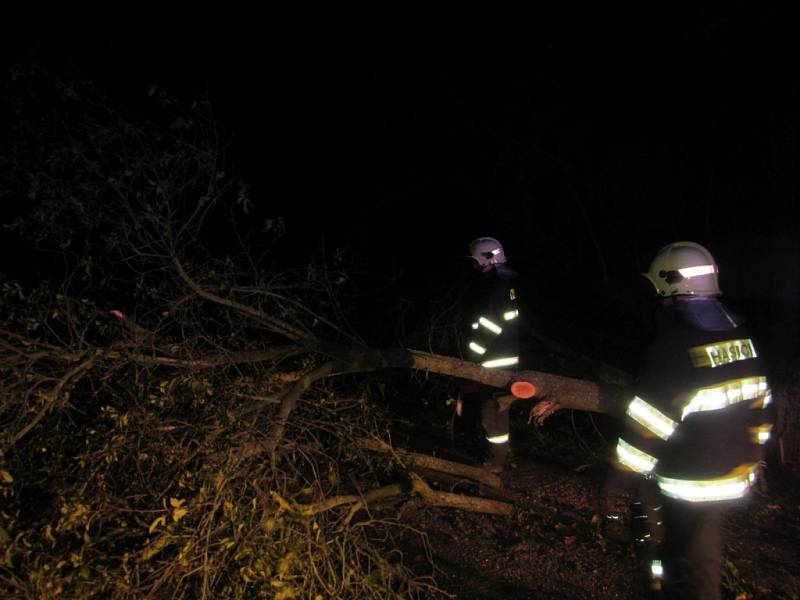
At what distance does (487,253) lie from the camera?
4543mm

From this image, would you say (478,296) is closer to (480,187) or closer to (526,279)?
(480,187)

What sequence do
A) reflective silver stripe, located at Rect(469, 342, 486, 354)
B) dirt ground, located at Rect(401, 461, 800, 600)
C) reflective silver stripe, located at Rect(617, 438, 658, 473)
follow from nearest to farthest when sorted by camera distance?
reflective silver stripe, located at Rect(617, 438, 658, 473)
dirt ground, located at Rect(401, 461, 800, 600)
reflective silver stripe, located at Rect(469, 342, 486, 354)

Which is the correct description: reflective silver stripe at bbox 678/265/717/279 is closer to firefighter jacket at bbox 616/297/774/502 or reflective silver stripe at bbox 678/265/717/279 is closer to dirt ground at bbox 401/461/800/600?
firefighter jacket at bbox 616/297/774/502

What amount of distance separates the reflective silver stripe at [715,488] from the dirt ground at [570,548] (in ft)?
2.15

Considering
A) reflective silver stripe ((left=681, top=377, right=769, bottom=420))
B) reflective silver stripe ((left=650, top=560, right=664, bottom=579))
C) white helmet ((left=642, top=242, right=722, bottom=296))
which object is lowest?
reflective silver stripe ((left=650, top=560, right=664, bottom=579))

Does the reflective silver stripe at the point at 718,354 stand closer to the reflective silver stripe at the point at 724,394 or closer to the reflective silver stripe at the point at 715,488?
the reflective silver stripe at the point at 724,394

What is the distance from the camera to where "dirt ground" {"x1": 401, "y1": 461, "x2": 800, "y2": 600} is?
3148 millimetres

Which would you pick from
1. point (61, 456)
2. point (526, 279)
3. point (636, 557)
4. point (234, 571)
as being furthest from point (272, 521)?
point (526, 279)

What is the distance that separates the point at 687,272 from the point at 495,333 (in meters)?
1.89

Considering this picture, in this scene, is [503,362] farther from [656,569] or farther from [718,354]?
[718,354]

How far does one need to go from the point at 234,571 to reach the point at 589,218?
15.9 ft

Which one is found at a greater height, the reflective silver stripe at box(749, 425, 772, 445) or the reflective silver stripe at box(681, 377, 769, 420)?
the reflective silver stripe at box(681, 377, 769, 420)

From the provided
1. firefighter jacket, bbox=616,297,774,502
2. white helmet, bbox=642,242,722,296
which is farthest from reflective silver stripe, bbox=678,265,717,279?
firefighter jacket, bbox=616,297,774,502

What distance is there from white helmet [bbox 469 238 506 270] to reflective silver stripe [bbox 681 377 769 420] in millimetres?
2264
